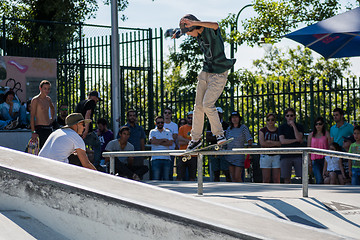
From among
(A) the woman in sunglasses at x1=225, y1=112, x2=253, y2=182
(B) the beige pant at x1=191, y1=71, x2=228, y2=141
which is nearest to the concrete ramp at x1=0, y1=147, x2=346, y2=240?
(B) the beige pant at x1=191, y1=71, x2=228, y2=141

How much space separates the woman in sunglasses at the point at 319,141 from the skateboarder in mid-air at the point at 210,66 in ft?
11.3

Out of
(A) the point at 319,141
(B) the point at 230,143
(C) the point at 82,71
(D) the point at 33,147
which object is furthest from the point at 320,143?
(C) the point at 82,71

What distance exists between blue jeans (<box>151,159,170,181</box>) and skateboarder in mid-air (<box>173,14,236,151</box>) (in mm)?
3858

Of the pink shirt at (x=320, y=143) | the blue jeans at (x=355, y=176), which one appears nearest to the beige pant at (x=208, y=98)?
the blue jeans at (x=355, y=176)

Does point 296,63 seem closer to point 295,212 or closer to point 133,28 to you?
point 133,28

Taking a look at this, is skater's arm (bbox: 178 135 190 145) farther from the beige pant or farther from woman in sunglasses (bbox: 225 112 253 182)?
the beige pant

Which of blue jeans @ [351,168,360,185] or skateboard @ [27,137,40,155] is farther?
blue jeans @ [351,168,360,185]

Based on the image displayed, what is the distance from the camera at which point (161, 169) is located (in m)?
10.6

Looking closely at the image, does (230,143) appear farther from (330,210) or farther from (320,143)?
(330,210)

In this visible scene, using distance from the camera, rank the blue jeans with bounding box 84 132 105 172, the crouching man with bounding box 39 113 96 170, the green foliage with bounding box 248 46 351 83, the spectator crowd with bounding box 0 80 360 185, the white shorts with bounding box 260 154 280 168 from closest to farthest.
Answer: the crouching man with bounding box 39 113 96 170 < the spectator crowd with bounding box 0 80 360 185 < the white shorts with bounding box 260 154 280 168 < the blue jeans with bounding box 84 132 105 172 < the green foliage with bounding box 248 46 351 83

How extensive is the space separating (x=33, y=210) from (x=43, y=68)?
10.5 meters

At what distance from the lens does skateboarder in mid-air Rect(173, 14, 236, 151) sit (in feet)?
20.8

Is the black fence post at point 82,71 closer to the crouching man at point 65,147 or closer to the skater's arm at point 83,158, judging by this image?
the crouching man at point 65,147

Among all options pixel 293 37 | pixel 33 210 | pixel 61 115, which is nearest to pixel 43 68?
pixel 61 115
